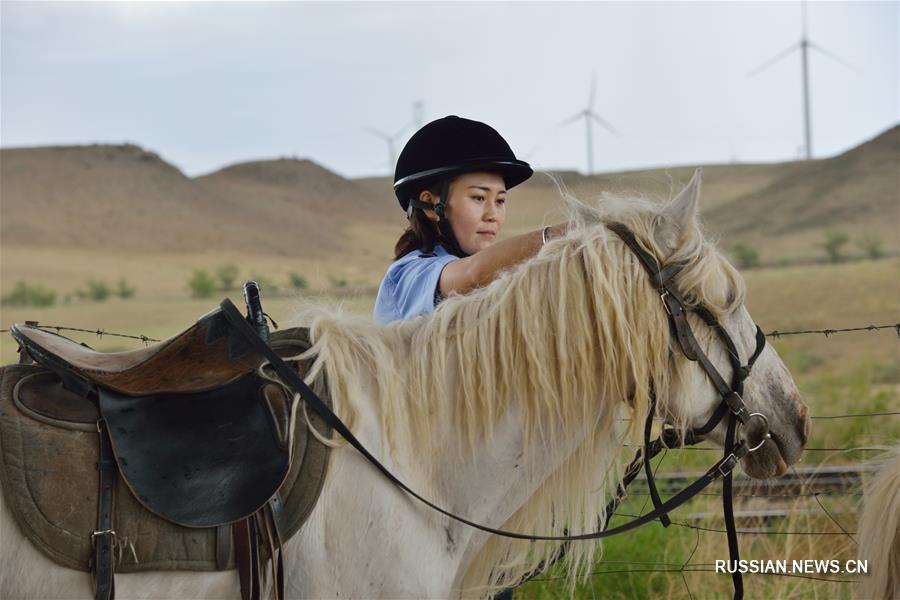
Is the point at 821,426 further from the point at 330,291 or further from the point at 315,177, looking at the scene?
the point at 315,177

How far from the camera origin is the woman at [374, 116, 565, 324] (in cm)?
314

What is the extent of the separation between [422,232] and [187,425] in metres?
1.29

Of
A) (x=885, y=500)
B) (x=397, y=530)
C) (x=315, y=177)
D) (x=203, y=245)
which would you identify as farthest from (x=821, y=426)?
(x=315, y=177)

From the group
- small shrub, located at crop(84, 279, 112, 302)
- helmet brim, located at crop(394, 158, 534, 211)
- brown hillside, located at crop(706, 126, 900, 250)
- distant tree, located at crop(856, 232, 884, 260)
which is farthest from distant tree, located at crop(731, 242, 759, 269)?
helmet brim, located at crop(394, 158, 534, 211)

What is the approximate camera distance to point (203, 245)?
68.5 meters

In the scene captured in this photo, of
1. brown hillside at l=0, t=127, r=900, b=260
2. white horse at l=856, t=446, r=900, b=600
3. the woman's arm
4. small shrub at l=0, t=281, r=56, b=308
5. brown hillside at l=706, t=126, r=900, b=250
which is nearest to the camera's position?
the woman's arm

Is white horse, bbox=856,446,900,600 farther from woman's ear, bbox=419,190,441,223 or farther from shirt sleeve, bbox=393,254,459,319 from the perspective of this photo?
woman's ear, bbox=419,190,441,223

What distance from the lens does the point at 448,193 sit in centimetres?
322

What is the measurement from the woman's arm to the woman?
0.26m

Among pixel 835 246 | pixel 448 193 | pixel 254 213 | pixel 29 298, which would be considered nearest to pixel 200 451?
pixel 448 193

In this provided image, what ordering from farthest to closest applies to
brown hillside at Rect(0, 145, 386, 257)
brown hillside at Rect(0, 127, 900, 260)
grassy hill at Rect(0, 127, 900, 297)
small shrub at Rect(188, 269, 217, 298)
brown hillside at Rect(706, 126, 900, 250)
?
brown hillside at Rect(0, 145, 386, 257)
brown hillside at Rect(0, 127, 900, 260)
grassy hill at Rect(0, 127, 900, 297)
brown hillside at Rect(706, 126, 900, 250)
small shrub at Rect(188, 269, 217, 298)

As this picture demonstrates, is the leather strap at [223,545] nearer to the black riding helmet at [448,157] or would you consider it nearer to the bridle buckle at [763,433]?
the black riding helmet at [448,157]

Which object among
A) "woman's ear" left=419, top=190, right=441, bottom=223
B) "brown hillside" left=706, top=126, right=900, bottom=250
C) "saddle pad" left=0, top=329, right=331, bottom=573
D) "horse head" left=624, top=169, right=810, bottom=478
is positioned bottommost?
"saddle pad" left=0, top=329, right=331, bottom=573

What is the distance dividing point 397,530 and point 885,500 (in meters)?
2.00
